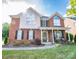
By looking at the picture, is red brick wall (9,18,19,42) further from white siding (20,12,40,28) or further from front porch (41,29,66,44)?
front porch (41,29,66,44)

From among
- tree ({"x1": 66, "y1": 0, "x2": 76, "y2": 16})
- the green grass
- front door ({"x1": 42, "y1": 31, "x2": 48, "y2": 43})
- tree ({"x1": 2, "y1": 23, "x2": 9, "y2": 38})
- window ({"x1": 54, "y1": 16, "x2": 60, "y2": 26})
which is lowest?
the green grass

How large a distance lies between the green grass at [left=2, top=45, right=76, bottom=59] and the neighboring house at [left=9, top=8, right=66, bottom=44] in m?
0.10

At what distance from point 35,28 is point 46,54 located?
0.28 m

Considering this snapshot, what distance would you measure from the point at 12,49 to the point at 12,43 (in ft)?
0.19

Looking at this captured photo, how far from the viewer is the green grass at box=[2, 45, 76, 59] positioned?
1.54m

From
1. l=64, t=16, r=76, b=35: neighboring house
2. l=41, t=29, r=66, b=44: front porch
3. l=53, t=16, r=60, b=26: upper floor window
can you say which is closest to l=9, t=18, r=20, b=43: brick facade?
l=41, t=29, r=66, b=44: front porch

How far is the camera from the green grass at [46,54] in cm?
154

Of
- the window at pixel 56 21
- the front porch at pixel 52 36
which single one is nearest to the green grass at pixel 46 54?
the front porch at pixel 52 36

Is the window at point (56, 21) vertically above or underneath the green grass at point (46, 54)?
above

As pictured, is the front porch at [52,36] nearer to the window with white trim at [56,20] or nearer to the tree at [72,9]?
the window with white trim at [56,20]

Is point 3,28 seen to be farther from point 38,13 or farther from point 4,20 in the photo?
point 38,13

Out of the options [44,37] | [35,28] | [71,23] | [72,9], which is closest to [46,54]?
[44,37]

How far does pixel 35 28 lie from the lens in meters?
1.60

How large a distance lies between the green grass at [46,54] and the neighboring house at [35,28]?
100 millimetres
